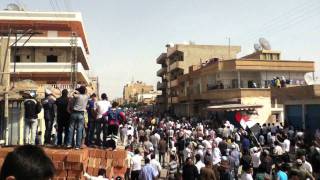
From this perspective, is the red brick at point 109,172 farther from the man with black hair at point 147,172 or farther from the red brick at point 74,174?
the man with black hair at point 147,172

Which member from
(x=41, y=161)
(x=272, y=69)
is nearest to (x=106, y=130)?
(x=41, y=161)

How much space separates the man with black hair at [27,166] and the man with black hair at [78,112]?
716cm

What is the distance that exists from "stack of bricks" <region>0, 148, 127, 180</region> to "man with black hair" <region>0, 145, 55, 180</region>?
5.57m

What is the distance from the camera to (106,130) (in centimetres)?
1123

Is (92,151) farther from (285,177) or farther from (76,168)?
(285,177)

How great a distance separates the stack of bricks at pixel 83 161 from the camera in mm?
7613

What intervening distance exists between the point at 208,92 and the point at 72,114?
1247 inches

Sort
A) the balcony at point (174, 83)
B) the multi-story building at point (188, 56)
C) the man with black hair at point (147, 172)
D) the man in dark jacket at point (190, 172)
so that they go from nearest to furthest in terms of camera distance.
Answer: the man in dark jacket at point (190, 172) → the man with black hair at point (147, 172) → the multi-story building at point (188, 56) → the balcony at point (174, 83)

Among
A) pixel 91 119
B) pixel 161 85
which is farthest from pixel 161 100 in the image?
pixel 91 119

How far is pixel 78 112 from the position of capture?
29.9 feet

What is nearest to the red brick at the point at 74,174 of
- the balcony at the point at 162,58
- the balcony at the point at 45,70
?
the balcony at the point at 45,70

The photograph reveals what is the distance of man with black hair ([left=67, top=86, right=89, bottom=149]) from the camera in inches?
354

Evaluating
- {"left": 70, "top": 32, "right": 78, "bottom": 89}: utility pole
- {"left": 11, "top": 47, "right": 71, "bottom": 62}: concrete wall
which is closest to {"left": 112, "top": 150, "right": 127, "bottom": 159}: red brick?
{"left": 70, "top": 32, "right": 78, "bottom": 89}: utility pole

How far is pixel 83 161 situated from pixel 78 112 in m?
1.49
